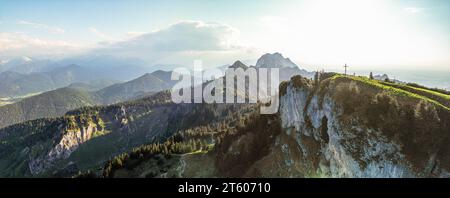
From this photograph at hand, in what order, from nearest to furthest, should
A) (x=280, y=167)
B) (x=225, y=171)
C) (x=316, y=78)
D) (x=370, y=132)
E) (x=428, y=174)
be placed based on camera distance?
(x=428, y=174)
(x=370, y=132)
(x=280, y=167)
(x=316, y=78)
(x=225, y=171)

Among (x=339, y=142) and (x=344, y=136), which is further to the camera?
(x=339, y=142)

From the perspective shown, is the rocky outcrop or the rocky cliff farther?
the rocky outcrop

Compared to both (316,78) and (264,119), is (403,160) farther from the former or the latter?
(264,119)

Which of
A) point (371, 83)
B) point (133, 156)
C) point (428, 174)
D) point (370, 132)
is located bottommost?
point (133, 156)

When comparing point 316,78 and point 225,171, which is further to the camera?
point 225,171

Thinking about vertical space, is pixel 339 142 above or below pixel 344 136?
below

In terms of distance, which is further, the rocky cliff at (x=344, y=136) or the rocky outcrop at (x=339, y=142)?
the rocky outcrop at (x=339, y=142)
